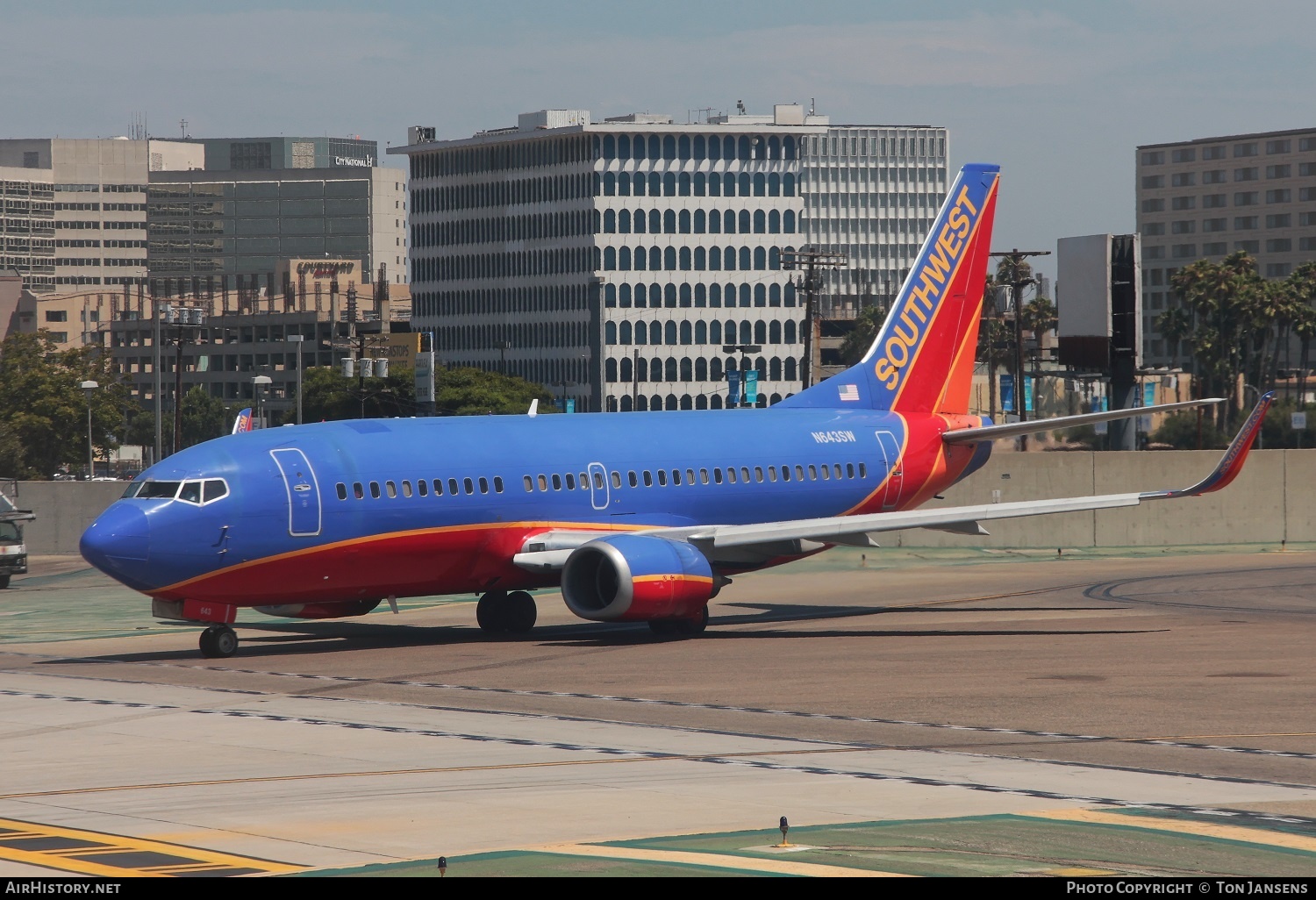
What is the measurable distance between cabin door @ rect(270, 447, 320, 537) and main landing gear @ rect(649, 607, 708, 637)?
286 inches

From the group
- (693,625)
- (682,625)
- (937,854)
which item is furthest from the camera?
(693,625)

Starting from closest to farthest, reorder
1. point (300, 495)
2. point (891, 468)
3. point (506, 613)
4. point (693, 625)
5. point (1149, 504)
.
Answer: point (300, 495) → point (693, 625) → point (506, 613) → point (891, 468) → point (1149, 504)

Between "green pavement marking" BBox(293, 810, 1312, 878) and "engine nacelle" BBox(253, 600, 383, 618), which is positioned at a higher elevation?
"green pavement marking" BBox(293, 810, 1312, 878)

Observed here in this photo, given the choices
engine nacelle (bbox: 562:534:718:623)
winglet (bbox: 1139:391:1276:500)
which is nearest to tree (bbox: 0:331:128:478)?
engine nacelle (bbox: 562:534:718:623)

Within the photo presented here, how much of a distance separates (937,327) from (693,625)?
13.2m

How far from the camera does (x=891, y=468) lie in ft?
153

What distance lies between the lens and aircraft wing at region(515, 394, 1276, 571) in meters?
39.2

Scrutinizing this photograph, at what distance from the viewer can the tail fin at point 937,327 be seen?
158 feet

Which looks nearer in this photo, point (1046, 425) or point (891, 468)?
point (1046, 425)

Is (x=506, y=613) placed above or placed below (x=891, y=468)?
below

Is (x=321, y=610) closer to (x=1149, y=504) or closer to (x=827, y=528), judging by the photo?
(x=827, y=528)

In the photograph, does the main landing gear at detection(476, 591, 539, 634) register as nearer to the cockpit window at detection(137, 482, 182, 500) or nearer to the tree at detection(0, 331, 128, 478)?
the cockpit window at detection(137, 482, 182, 500)

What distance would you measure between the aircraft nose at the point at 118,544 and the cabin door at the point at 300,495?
275cm

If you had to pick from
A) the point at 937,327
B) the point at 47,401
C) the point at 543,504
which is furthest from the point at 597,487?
the point at 47,401
